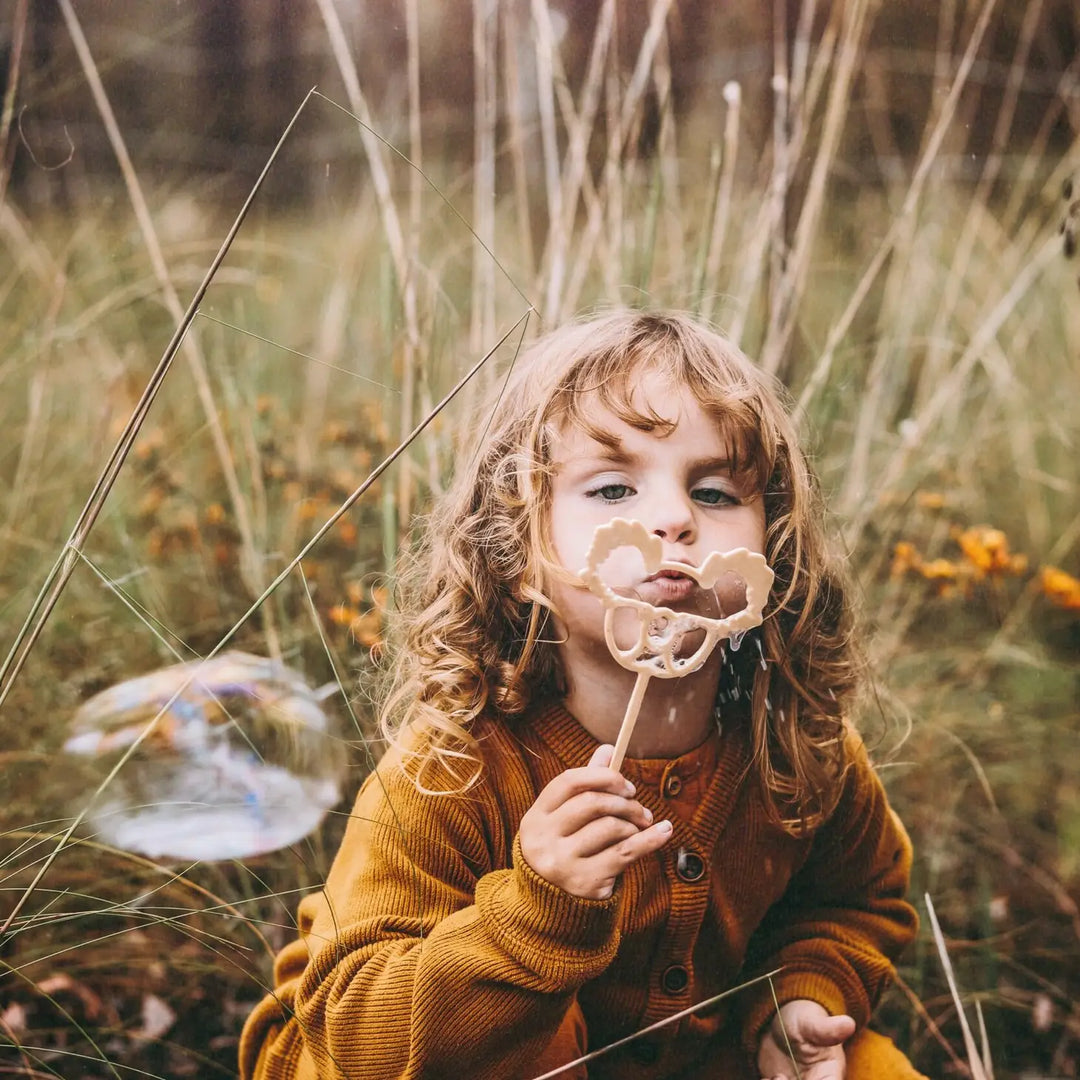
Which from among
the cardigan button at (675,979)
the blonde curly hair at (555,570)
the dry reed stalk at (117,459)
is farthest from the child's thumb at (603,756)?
the dry reed stalk at (117,459)

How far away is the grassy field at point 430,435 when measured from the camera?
3.64 feet

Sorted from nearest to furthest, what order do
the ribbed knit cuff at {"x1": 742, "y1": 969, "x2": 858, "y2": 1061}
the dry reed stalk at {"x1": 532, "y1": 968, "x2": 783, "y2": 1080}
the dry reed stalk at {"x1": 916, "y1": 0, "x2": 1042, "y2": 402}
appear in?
the dry reed stalk at {"x1": 532, "y1": 968, "x2": 783, "y2": 1080}
the ribbed knit cuff at {"x1": 742, "y1": 969, "x2": 858, "y2": 1061}
the dry reed stalk at {"x1": 916, "y1": 0, "x2": 1042, "y2": 402}

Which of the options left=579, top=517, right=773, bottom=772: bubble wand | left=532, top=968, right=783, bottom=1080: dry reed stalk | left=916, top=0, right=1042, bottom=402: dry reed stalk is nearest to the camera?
left=579, top=517, right=773, bottom=772: bubble wand

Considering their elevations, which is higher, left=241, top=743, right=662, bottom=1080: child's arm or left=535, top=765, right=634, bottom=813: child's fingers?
left=535, top=765, right=634, bottom=813: child's fingers

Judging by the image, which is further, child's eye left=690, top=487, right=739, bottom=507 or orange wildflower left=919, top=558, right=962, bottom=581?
orange wildflower left=919, top=558, right=962, bottom=581

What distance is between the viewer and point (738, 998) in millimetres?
1026

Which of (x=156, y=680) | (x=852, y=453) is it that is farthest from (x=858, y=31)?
(x=156, y=680)

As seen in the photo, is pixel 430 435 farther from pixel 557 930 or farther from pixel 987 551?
pixel 987 551

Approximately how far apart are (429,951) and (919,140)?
103 centimetres

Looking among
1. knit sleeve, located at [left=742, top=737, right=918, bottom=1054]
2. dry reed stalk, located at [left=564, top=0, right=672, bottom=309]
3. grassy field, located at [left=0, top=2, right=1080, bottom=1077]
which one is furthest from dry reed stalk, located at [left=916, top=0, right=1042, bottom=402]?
knit sleeve, located at [left=742, top=737, right=918, bottom=1054]

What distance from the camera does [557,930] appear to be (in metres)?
0.78

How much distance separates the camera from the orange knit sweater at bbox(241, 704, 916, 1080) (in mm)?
798

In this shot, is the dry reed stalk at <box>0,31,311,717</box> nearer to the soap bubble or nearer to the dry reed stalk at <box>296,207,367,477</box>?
the soap bubble

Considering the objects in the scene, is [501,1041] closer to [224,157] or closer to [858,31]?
[224,157]
